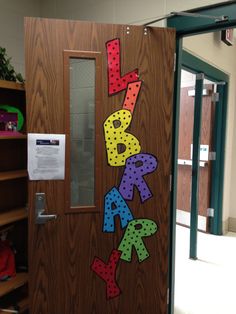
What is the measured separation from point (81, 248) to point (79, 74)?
1105mm

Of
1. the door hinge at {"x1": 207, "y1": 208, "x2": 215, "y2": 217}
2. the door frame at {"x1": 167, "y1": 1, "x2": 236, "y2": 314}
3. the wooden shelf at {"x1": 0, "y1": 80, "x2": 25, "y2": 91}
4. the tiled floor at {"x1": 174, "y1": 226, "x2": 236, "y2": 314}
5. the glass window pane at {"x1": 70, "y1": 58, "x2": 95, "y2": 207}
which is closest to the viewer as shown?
the door frame at {"x1": 167, "y1": 1, "x2": 236, "y2": 314}

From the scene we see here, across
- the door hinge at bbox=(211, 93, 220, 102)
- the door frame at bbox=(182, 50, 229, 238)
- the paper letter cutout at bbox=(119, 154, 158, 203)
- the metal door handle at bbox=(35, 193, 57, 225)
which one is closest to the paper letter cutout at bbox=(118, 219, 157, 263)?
the paper letter cutout at bbox=(119, 154, 158, 203)

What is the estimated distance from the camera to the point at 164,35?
1.74m

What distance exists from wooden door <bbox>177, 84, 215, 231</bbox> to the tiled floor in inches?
17.1

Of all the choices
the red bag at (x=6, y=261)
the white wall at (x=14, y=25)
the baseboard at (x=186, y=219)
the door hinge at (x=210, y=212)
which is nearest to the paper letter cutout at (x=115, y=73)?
the white wall at (x=14, y=25)

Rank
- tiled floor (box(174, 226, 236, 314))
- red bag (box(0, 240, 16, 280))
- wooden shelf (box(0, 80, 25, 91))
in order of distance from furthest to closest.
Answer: tiled floor (box(174, 226, 236, 314))
red bag (box(0, 240, 16, 280))
wooden shelf (box(0, 80, 25, 91))

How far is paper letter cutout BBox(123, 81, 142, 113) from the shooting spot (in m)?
1.75

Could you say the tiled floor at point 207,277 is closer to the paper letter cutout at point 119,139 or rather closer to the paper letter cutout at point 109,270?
Answer: the paper letter cutout at point 109,270

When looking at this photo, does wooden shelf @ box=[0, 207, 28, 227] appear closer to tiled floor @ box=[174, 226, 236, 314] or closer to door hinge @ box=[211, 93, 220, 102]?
tiled floor @ box=[174, 226, 236, 314]

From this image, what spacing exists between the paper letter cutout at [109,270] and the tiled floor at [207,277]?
76 centimetres

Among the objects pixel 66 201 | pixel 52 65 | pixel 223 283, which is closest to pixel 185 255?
pixel 223 283

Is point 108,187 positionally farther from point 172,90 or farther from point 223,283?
point 223,283

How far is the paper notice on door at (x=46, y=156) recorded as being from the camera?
5.57ft

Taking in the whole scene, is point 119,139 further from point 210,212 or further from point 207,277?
point 210,212
